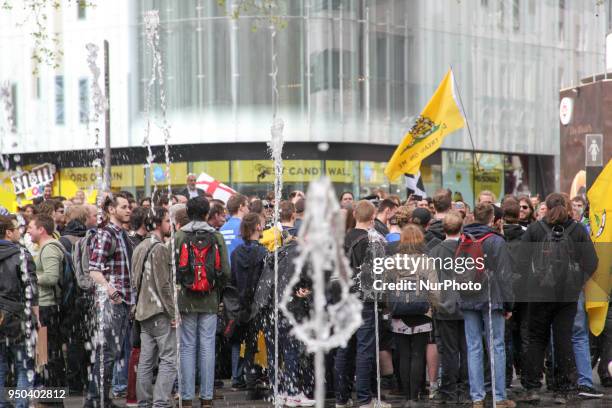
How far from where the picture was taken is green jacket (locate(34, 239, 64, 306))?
10531mm

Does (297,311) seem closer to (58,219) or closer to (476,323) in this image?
(476,323)

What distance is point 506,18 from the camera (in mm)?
38406

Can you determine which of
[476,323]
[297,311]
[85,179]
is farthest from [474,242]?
[85,179]

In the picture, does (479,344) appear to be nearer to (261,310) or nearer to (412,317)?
(412,317)

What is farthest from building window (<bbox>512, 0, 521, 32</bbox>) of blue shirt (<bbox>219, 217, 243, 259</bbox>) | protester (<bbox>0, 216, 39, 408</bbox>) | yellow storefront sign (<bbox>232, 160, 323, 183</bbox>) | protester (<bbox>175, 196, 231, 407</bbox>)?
protester (<bbox>0, 216, 39, 408</bbox>)

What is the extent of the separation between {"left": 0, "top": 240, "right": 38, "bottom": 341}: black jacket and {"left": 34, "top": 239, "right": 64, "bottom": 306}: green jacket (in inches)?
47.6

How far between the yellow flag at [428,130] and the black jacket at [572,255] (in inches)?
242

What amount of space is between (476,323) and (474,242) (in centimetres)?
82

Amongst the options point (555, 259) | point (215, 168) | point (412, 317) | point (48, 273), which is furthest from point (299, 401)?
point (215, 168)

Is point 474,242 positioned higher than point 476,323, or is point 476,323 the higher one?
point 474,242

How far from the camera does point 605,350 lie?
12172 mm

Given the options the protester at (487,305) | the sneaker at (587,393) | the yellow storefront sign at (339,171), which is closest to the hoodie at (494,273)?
the protester at (487,305)

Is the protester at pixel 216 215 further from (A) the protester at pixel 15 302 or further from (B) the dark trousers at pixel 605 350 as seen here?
(B) the dark trousers at pixel 605 350

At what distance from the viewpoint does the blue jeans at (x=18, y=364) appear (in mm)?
9344
